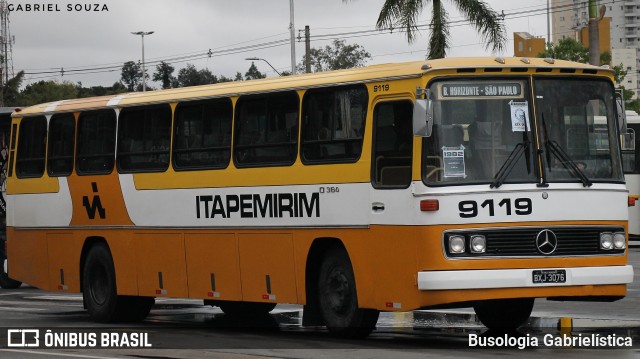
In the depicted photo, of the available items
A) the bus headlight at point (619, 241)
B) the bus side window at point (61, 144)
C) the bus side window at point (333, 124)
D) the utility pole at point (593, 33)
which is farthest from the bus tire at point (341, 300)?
the utility pole at point (593, 33)

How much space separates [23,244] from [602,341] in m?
10.2

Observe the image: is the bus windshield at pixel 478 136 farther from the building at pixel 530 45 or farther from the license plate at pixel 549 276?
the building at pixel 530 45

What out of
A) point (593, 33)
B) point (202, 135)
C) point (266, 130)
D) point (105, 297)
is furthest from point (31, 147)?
point (593, 33)

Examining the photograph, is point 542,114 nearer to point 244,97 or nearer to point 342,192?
point 342,192

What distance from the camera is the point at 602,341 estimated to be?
15492 mm

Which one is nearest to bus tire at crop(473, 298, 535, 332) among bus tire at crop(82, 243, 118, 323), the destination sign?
the destination sign

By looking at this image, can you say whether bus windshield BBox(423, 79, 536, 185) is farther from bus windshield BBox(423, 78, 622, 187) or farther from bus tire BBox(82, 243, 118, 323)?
bus tire BBox(82, 243, 118, 323)

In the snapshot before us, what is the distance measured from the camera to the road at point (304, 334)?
48.2 feet

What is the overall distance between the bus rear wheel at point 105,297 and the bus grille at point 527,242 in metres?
7.08

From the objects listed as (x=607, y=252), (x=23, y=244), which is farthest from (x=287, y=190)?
(x=23, y=244)

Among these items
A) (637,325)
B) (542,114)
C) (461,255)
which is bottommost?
(637,325)

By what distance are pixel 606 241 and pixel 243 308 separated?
706 centimetres

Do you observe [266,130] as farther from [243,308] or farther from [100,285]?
[100,285]

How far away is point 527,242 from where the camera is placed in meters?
14.8
